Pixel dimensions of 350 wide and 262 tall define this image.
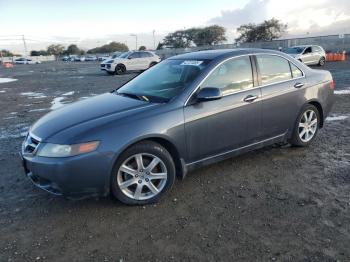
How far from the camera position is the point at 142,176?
387 cm

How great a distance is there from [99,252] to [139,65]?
23247mm

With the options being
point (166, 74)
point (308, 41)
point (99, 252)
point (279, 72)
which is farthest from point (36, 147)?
point (308, 41)

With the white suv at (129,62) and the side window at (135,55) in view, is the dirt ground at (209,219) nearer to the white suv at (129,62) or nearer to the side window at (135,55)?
the white suv at (129,62)

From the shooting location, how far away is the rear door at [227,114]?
13.5ft

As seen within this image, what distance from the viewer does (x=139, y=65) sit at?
25.5 m

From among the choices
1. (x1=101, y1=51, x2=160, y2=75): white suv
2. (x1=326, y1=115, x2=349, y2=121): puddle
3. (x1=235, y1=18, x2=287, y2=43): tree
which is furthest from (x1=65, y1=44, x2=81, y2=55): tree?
(x1=326, y1=115, x2=349, y2=121): puddle

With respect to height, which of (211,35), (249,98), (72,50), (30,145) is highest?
(211,35)

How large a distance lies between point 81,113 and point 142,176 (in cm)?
107

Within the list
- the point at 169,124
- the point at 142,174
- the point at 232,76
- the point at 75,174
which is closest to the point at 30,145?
the point at 75,174

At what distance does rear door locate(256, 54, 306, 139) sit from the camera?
4.82m

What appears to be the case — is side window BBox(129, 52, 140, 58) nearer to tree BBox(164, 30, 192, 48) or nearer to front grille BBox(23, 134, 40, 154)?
front grille BBox(23, 134, 40, 154)

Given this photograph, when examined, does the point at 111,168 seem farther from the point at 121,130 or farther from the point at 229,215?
the point at 229,215

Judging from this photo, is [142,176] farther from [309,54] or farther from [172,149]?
[309,54]

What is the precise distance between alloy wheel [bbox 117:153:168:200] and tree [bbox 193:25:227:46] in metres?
99.4
